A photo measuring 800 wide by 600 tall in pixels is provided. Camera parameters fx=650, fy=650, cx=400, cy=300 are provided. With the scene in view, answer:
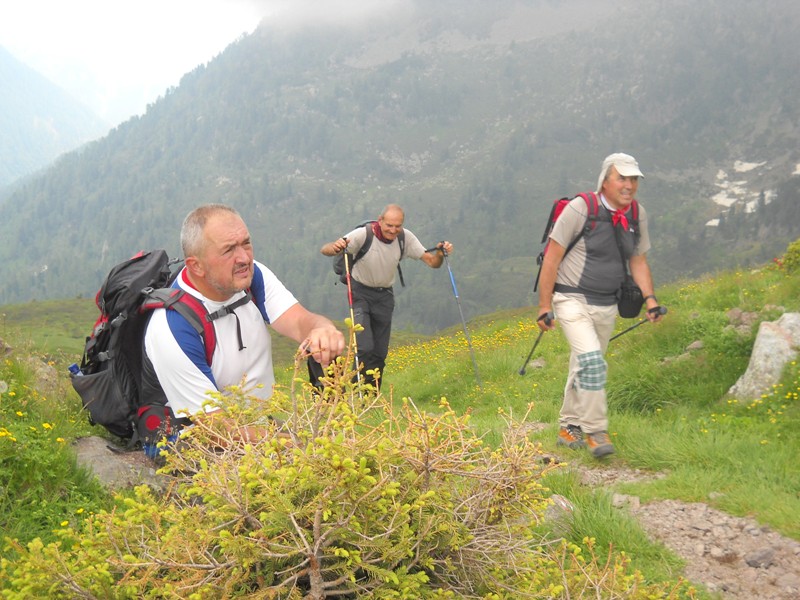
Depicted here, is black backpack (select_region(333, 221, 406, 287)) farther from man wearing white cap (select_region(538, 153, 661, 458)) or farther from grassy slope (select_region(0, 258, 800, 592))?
man wearing white cap (select_region(538, 153, 661, 458))

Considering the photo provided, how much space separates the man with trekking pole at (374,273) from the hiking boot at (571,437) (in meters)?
3.40

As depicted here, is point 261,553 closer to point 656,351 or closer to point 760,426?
point 760,426

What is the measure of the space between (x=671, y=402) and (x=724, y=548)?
4075 mm

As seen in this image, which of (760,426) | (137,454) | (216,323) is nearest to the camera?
(216,323)

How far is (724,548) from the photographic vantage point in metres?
4.99

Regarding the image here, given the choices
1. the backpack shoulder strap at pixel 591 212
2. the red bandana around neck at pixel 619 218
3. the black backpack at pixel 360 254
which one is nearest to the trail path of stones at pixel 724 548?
the backpack shoulder strap at pixel 591 212

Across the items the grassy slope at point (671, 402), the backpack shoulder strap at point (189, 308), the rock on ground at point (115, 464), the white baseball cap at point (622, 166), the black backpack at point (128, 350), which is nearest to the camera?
the backpack shoulder strap at point (189, 308)

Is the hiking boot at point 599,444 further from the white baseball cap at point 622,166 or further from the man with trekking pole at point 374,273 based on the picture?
the man with trekking pole at point 374,273

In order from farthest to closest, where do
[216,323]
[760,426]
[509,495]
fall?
[760,426], [216,323], [509,495]

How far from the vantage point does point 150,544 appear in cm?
253

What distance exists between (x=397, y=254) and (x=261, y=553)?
8.30 metres

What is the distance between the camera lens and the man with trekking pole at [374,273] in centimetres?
1011

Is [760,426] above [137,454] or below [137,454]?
below

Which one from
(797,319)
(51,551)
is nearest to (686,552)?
(51,551)
